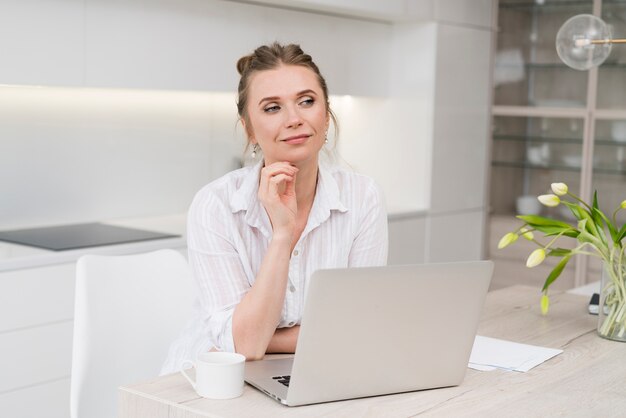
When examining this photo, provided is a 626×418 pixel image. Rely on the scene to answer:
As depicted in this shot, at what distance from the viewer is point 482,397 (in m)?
1.60

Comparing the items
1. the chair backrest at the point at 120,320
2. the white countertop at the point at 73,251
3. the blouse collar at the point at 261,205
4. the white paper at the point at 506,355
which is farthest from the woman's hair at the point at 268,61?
the white countertop at the point at 73,251

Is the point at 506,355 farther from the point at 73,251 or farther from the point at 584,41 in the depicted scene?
the point at 73,251

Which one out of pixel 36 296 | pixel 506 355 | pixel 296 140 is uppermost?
pixel 296 140

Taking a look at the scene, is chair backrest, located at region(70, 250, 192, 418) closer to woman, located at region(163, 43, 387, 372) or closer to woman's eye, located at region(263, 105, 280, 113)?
woman, located at region(163, 43, 387, 372)

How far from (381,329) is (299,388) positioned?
163mm

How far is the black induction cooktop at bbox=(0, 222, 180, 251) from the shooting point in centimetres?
311

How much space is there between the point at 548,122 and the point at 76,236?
281cm

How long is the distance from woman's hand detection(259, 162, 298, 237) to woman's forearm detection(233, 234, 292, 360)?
29 millimetres

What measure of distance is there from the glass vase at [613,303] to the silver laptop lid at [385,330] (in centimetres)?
58

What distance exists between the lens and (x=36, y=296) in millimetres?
2924

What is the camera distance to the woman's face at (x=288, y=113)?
194cm

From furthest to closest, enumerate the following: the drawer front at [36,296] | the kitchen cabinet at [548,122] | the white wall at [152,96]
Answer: the kitchen cabinet at [548,122] < the white wall at [152,96] < the drawer front at [36,296]

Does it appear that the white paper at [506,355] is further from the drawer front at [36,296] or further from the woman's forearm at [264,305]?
the drawer front at [36,296]

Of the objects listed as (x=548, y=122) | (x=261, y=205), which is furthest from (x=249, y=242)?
(x=548, y=122)
